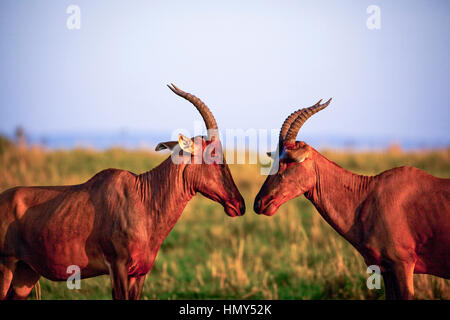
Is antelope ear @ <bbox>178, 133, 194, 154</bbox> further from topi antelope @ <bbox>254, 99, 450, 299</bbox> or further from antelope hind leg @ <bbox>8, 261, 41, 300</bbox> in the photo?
antelope hind leg @ <bbox>8, 261, 41, 300</bbox>

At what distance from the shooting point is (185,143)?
6.16m

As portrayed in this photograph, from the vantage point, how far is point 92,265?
6113 mm

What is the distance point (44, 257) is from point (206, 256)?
7611 millimetres

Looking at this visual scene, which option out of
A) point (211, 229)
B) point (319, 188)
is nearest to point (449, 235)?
point (319, 188)

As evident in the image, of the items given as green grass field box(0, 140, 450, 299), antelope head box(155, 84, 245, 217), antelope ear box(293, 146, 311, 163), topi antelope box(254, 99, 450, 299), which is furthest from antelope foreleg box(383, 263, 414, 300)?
green grass field box(0, 140, 450, 299)

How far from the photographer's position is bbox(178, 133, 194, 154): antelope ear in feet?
20.0

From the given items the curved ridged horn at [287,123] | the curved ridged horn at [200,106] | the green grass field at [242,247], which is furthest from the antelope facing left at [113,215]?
the green grass field at [242,247]

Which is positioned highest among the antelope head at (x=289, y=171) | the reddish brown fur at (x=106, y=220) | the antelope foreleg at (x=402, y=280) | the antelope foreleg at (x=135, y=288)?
the antelope head at (x=289, y=171)

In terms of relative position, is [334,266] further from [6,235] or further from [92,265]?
[6,235]

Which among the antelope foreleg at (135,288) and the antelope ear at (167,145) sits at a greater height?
the antelope ear at (167,145)

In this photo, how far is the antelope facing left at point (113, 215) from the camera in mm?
6031

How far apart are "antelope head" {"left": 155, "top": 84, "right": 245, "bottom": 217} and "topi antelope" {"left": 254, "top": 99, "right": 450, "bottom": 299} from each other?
1.11 ft

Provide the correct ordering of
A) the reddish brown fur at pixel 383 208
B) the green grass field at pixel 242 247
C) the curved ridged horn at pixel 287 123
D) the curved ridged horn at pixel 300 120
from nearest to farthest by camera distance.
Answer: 1. the reddish brown fur at pixel 383 208
2. the curved ridged horn at pixel 300 120
3. the curved ridged horn at pixel 287 123
4. the green grass field at pixel 242 247

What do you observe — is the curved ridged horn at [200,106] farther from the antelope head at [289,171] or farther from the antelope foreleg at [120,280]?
the antelope foreleg at [120,280]
